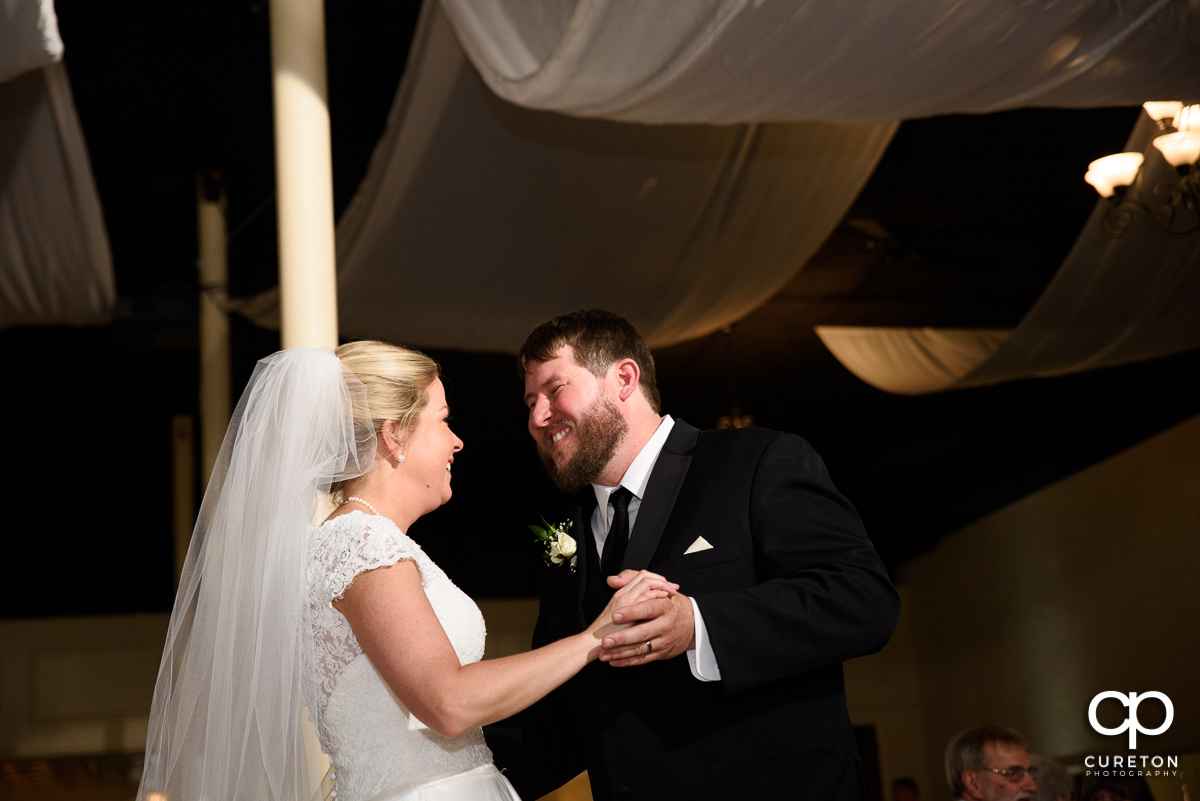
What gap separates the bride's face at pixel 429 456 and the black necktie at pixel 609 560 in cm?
35

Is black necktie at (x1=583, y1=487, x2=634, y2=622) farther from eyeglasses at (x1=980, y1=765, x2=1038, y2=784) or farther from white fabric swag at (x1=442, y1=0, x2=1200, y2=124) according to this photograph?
eyeglasses at (x1=980, y1=765, x2=1038, y2=784)

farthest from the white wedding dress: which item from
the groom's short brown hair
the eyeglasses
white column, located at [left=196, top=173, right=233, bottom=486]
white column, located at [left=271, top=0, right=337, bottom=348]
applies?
white column, located at [left=196, top=173, right=233, bottom=486]

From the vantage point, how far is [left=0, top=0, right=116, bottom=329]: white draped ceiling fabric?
4035mm

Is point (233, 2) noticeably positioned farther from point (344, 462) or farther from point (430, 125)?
point (344, 462)

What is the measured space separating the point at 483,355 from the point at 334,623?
621cm

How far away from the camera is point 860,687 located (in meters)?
12.7

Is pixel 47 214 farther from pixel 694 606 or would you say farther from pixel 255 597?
pixel 694 606

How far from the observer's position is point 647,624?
2102mm

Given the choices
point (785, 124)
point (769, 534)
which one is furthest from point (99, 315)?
point (769, 534)

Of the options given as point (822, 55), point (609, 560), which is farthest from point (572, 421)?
point (822, 55)

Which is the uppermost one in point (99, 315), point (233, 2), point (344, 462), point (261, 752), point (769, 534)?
point (233, 2)

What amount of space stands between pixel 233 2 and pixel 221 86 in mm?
749

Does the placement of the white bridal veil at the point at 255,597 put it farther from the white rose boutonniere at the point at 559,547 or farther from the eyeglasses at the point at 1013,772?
the eyeglasses at the point at 1013,772

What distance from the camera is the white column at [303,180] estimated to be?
3230mm
